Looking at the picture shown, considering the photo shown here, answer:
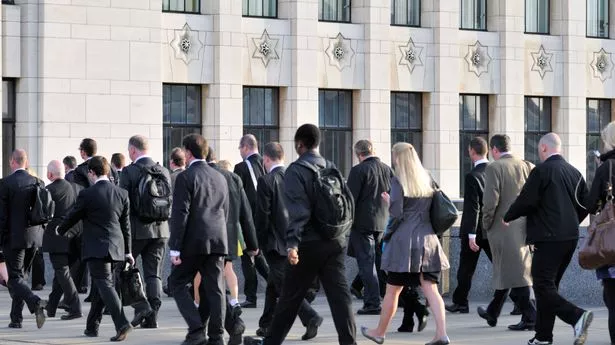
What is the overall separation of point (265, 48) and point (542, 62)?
7451 millimetres

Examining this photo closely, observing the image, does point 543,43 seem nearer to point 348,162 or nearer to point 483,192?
point 348,162

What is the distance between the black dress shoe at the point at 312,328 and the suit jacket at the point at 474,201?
272 centimetres

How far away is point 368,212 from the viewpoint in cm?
2048

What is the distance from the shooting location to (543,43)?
1507 inches

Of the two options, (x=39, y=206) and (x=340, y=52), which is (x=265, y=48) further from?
(x=39, y=206)

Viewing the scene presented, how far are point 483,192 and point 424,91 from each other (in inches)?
→ 702

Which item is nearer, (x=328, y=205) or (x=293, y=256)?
(x=293, y=256)

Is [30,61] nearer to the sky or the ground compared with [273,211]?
nearer to the sky

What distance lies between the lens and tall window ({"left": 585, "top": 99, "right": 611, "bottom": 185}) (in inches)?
1545

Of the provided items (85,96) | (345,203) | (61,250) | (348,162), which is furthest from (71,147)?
(345,203)

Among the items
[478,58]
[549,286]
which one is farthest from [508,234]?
[478,58]

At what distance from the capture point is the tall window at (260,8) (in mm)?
33750

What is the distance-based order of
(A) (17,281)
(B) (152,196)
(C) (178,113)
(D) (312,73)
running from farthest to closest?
(D) (312,73) < (C) (178,113) < (A) (17,281) < (B) (152,196)

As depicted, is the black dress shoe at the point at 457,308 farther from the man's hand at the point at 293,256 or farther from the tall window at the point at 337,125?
the tall window at the point at 337,125
